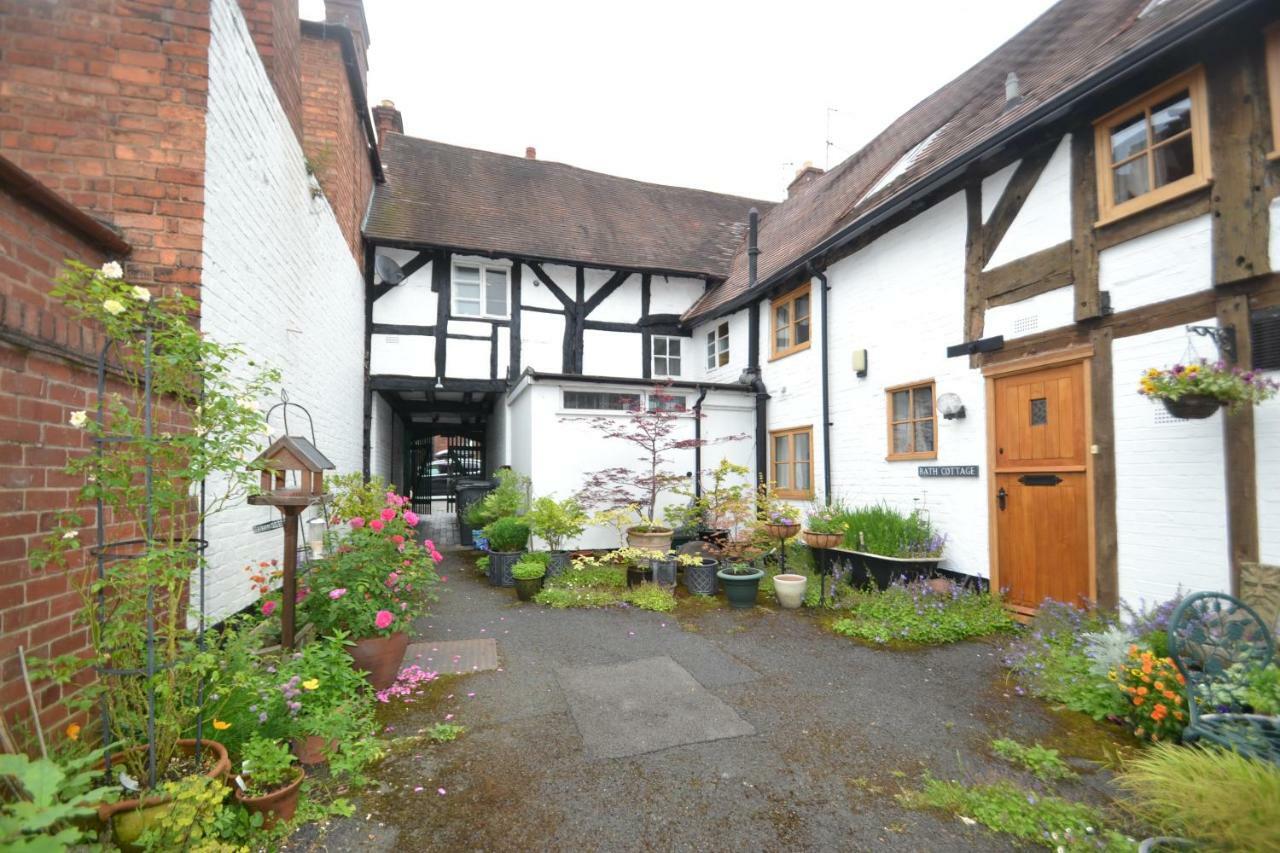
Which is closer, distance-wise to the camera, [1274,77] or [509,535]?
[1274,77]

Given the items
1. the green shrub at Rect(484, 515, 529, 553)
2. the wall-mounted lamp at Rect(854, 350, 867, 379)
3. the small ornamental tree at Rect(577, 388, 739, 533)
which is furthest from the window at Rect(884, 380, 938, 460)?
the green shrub at Rect(484, 515, 529, 553)

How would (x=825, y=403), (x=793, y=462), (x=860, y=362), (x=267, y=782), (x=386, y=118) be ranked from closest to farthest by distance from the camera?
1. (x=267, y=782)
2. (x=860, y=362)
3. (x=825, y=403)
4. (x=793, y=462)
5. (x=386, y=118)

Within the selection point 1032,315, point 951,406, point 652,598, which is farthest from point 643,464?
point 1032,315

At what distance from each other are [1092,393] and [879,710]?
3.31 m

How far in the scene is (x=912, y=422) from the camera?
6691 millimetres

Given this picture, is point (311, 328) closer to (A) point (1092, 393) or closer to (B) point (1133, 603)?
(A) point (1092, 393)

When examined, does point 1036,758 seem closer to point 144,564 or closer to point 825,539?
point 825,539

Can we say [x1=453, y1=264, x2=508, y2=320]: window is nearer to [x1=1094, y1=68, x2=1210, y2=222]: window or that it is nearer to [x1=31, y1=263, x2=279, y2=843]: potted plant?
[x1=31, y1=263, x2=279, y2=843]: potted plant

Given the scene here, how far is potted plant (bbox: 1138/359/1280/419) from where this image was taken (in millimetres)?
3627

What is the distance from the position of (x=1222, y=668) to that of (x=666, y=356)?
383 inches

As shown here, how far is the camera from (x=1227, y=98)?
3986 millimetres

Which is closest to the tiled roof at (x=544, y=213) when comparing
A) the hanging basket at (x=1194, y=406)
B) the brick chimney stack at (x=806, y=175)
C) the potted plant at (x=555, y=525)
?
the brick chimney stack at (x=806, y=175)

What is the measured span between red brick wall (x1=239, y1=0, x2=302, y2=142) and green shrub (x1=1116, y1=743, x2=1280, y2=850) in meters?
7.25

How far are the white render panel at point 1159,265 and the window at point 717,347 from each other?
22.0 ft
